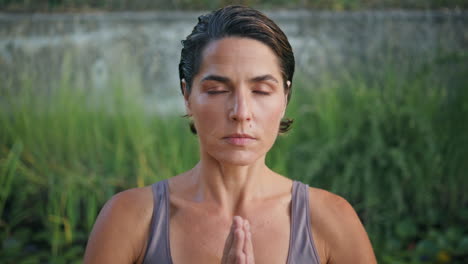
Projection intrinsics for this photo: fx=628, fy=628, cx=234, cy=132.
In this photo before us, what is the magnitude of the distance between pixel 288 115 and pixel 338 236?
2285mm

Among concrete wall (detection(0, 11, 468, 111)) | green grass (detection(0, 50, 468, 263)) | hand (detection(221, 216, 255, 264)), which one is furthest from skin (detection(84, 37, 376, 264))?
concrete wall (detection(0, 11, 468, 111))

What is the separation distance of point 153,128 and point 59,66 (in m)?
0.86

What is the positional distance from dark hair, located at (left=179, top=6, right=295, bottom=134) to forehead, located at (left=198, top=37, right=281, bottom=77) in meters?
0.02

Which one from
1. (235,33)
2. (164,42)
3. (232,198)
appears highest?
(164,42)

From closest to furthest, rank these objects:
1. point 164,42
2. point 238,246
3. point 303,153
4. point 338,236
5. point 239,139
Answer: point 238,246
point 239,139
point 338,236
point 303,153
point 164,42

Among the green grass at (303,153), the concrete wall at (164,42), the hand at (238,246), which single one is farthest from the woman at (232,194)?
the concrete wall at (164,42)

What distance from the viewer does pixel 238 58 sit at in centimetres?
190

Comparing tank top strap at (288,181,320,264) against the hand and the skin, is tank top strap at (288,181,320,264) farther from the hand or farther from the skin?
the hand

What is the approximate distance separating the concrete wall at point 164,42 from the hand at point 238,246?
2833 millimetres

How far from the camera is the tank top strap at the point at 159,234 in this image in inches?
77.0

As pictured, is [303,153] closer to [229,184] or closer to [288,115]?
[288,115]

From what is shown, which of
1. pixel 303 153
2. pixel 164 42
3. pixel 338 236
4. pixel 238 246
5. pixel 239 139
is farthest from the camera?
pixel 164 42

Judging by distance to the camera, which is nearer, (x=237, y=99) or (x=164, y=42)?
(x=237, y=99)

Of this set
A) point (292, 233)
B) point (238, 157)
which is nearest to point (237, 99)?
point (238, 157)
